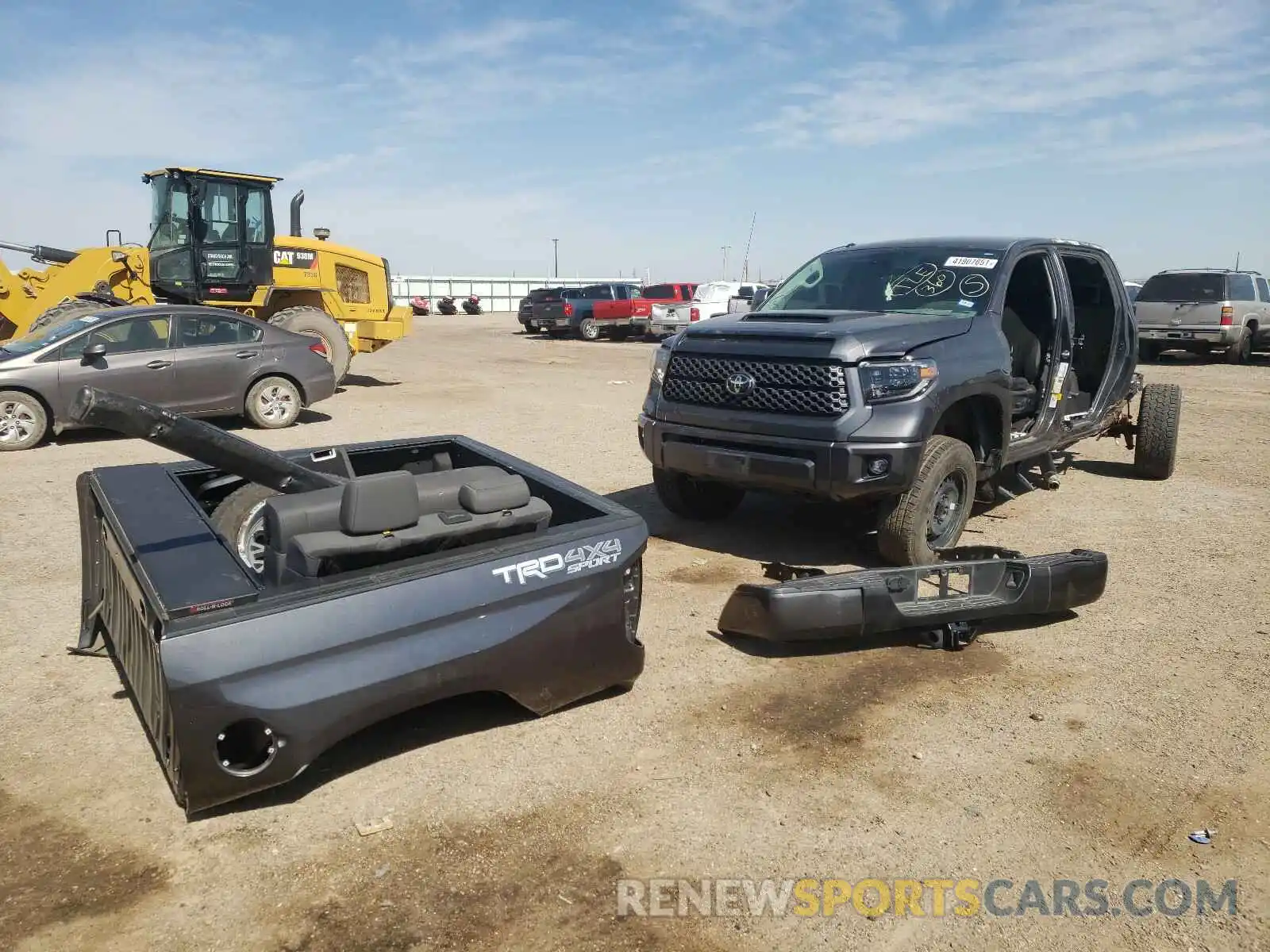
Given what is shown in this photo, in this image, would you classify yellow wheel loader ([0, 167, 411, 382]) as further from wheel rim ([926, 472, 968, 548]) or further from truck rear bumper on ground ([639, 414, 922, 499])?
wheel rim ([926, 472, 968, 548])

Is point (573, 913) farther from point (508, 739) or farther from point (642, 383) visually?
point (642, 383)

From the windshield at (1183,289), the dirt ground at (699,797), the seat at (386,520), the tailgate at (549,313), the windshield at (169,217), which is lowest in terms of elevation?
the dirt ground at (699,797)

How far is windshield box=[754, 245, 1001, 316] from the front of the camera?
6230 mm

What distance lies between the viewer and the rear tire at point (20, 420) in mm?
9617

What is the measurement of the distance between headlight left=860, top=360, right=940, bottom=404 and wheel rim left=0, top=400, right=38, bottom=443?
28.0 feet

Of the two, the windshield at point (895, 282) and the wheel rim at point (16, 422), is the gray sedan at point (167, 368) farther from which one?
the windshield at point (895, 282)

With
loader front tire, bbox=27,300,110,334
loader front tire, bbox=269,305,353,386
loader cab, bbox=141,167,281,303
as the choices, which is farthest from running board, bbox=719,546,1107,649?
loader cab, bbox=141,167,281,303

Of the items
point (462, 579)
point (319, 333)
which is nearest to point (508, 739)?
point (462, 579)

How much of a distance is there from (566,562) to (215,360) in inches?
337

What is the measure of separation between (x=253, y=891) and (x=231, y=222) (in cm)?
1412

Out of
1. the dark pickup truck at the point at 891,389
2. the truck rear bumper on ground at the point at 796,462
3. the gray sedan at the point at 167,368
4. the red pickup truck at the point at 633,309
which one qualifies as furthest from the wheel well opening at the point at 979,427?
the red pickup truck at the point at 633,309

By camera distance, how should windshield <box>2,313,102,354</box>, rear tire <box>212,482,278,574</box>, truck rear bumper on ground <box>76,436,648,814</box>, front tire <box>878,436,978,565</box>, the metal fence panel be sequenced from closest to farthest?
1. truck rear bumper on ground <box>76,436,648,814</box>
2. rear tire <box>212,482,278,574</box>
3. front tire <box>878,436,978,565</box>
4. windshield <box>2,313,102,354</box>
5. the metal fence panel

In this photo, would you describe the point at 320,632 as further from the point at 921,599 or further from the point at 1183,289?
the point at 1183,289

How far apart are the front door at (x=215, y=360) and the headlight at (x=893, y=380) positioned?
25.9 feet
